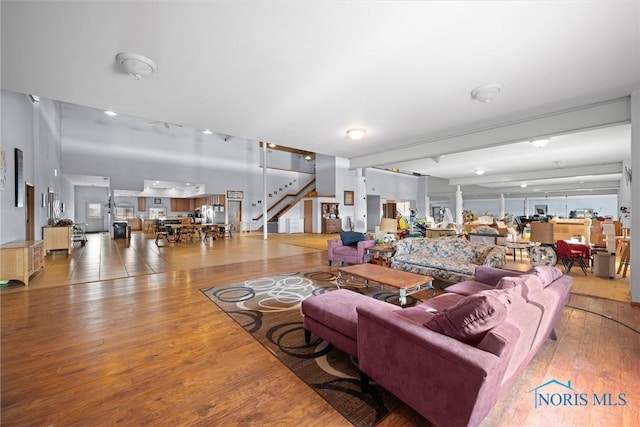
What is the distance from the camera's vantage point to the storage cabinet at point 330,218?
1338 centimetres

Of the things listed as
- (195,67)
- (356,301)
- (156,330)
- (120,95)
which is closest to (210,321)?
(156,330)

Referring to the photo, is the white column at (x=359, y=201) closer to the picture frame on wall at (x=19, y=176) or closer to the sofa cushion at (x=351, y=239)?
the sofa cushion at (x=351, y=239)

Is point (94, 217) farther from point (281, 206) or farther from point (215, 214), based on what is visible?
point (281, 206)

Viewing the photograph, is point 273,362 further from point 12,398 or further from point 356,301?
point 12,398

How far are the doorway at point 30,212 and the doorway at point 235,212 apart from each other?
806 cm

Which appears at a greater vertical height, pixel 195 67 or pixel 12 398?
pixel 195 67

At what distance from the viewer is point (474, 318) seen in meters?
1.36

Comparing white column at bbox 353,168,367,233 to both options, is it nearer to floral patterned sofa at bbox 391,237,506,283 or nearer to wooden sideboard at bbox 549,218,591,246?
floral patterned sofa at bbox 391,237,506,283

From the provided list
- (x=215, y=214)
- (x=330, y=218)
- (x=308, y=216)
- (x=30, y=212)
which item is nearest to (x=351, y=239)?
(x=30, y=212)

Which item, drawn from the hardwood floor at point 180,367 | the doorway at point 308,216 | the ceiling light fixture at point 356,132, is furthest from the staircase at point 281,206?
the hardwood floor at point 180,367

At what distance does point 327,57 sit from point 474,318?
2.52 meters

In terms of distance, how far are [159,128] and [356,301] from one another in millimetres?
12422

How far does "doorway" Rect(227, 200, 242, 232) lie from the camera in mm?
13875

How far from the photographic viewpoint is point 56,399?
1695mm
